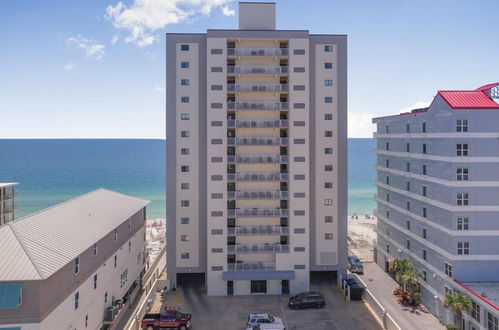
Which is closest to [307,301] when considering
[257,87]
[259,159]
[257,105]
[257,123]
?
[259,159]

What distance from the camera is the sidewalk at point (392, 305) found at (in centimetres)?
3288

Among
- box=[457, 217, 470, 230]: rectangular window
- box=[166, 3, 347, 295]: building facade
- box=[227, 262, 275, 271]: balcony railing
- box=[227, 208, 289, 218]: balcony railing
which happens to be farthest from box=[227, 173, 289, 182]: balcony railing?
box=[457, 217, 470, 230]: rectangular window

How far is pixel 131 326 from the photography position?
31.2 metres

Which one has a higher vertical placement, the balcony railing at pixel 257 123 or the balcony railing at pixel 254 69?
the balcony railing at pixel 254 69

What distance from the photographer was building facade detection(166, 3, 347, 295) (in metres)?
41.3

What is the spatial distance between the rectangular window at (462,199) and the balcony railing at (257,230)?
1906 cm

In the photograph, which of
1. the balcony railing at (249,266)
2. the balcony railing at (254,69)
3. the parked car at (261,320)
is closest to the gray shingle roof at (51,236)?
the balcony railing at (249,266)

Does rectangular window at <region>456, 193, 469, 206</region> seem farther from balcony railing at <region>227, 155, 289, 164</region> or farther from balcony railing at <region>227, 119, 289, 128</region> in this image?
balcony railing at <region>227, 119, 289, 128</region>

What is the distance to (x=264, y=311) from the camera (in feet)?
119

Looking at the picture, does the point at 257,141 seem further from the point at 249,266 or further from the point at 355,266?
the point at 355,266

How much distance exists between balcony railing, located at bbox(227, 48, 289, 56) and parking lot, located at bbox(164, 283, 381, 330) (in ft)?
101

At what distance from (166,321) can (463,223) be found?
101 ft

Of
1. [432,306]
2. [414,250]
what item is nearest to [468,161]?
[414,250]

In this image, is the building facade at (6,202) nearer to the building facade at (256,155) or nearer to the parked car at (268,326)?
the building facade at (256,155)
